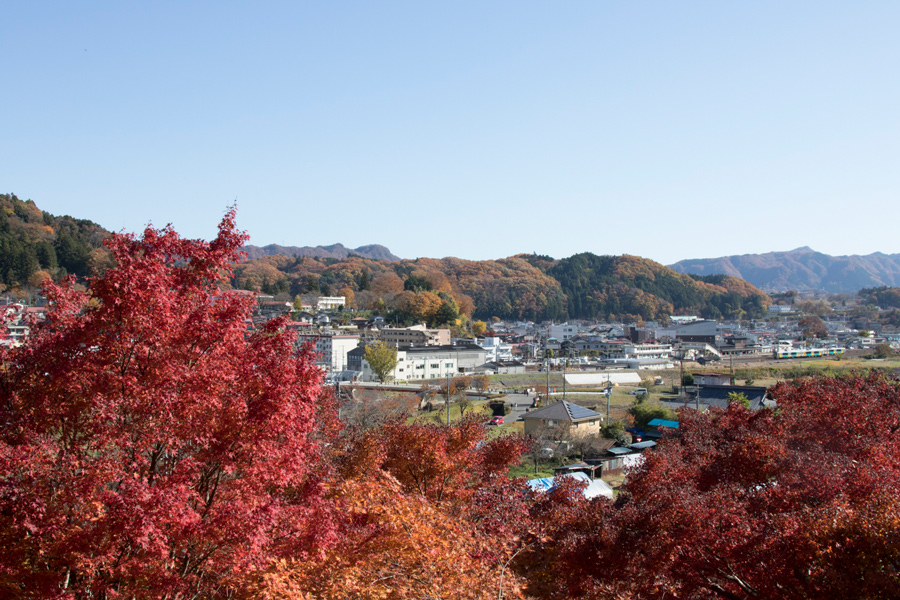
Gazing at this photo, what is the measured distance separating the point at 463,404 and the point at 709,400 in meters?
11.6

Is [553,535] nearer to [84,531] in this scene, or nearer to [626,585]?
[626,585]

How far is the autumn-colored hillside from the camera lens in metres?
91.6

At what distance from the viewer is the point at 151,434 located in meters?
4.52

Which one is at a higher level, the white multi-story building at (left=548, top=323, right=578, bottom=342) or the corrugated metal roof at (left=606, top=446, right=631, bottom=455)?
the white multi-story building at (left=548, top=323, right=578, bottom=342)

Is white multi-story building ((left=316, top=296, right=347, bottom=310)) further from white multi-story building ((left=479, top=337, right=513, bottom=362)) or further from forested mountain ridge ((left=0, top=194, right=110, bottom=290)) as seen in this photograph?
forested mountain ridge ((left=0, top=194, right=110, bottom=290))

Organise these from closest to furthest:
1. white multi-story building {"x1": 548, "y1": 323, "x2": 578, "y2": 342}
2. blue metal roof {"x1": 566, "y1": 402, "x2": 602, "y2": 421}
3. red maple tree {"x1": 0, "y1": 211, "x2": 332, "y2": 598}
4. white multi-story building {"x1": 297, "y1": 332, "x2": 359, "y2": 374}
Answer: red maple tree {"x1": 0, "y1": 211, "x2": 332, "y2": 598}
blue metal roof {"x1": 566, "y1": 402, "x2": 602, "y2": 421}
white multi-story building {"x1": 297, "y1": 332, "x2": 359, "y2": 374}
white multi-story building {"x1": 548, "y1": 323, "x2": 578, "y2": 342}

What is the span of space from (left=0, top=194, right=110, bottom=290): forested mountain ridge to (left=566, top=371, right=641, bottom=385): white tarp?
109 feet

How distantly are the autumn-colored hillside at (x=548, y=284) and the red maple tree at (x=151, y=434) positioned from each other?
7594cm

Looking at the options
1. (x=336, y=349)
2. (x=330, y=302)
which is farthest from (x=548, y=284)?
(x=336, y=349)

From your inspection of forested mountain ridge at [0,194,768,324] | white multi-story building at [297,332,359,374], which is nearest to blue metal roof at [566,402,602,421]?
white multi-story building at [297,332,359,374]

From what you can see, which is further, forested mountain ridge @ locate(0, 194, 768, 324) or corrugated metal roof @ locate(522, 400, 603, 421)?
forested mountain ridge @ locate(0, 194, 768, 324)

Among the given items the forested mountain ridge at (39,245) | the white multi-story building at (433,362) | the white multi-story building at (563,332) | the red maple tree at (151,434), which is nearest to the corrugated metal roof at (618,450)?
the red maple tree at (151,434)

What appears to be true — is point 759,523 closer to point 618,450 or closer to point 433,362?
point 618,450

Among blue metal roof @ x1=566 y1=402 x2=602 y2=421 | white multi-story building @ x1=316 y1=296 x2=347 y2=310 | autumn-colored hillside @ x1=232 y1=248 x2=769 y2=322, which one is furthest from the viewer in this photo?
autumn-colored hillside @ x1=232 y1=248 x2=769 y2=322
